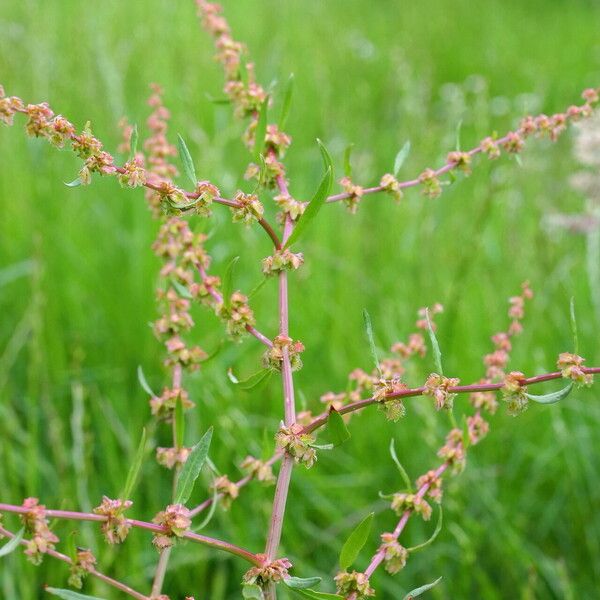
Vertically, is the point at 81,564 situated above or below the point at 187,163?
below

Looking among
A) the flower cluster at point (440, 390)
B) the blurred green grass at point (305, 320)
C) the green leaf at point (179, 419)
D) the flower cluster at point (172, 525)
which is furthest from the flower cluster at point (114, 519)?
the blurred green grass at point (305, 320)

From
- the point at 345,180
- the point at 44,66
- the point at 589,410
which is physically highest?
the point at 44,66

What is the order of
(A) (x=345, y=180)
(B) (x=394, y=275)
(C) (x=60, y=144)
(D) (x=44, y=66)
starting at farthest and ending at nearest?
1. (D) (x=44, y=66)
2. (B) (x=394, y=275)
3. (A) (x=345, y=180)
4. (C) (x=60, y=144)

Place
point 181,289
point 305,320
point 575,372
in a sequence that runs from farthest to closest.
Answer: point 305,320 < point 181,289 < point 575,372

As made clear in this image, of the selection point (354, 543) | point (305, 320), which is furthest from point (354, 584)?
point (305, 320)

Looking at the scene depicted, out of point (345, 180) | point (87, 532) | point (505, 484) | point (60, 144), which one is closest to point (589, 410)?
point (505, 484)

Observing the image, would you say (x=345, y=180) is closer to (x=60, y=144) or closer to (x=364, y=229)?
(x=60, y=144)

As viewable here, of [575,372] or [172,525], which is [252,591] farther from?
[575,372]
